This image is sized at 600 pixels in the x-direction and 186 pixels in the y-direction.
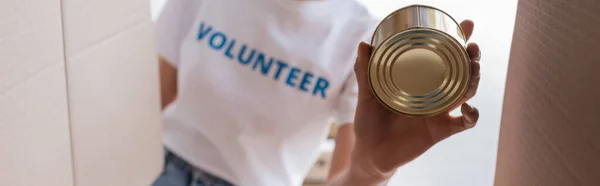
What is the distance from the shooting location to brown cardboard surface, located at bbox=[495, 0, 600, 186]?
395 millimetres

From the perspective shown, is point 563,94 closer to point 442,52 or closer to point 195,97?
point 442,52

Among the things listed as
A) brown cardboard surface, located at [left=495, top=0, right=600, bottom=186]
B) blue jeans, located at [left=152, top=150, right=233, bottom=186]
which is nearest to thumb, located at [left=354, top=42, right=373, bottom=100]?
brown cardboard surface, located at [left=495, top=0, right=600, bottom=186]

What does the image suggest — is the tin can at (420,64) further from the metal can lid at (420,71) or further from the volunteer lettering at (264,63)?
the volunteer lettering at (264,63)

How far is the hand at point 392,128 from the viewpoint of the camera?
54 cm

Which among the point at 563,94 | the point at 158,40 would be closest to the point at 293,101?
the point at 158,40

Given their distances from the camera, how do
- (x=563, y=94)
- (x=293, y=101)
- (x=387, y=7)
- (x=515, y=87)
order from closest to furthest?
1. (x=563, y=94)
2. (x=515, y=87)
3. (x=293, y=101)
4. (x=387, y=7)

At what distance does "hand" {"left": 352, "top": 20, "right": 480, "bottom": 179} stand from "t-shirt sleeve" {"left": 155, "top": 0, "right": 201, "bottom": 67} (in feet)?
1.38

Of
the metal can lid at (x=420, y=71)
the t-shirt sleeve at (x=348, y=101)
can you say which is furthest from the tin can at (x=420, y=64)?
the t-shirt sleeve at (x=348, y=101)

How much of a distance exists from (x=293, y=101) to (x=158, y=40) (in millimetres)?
226

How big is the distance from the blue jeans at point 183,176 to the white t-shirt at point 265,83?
0.03ft

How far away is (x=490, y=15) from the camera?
959 mm

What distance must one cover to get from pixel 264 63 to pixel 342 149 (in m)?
0.15

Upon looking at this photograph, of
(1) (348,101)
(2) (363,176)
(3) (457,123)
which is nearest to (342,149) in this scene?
(1) (348,101)

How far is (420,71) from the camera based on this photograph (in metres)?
0.47
